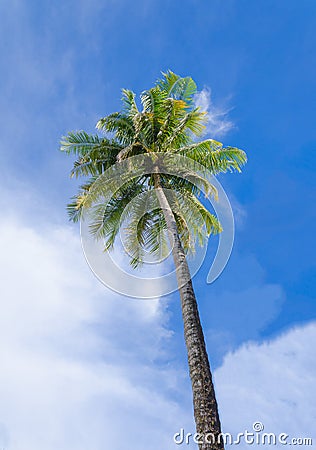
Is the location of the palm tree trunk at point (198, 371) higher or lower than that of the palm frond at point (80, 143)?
lower

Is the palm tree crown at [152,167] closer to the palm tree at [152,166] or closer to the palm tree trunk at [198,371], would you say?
the palm tree at [152,166]

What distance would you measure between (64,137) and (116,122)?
6.22 ft

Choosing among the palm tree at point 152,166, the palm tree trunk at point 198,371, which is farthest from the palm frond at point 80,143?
the palm tree trunk at point 198,371

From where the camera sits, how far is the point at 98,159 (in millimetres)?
13453

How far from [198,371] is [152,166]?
23.5ft

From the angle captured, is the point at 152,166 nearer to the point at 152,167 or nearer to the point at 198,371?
the point at 152,167

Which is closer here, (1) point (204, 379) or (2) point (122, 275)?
(1) point (204, 379)

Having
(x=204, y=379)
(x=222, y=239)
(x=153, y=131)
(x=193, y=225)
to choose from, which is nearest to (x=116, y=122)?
(x=153, y=131)

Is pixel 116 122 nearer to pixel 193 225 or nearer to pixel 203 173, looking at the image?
pixel 203 173

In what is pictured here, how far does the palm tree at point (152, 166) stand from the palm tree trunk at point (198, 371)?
11.6 feet

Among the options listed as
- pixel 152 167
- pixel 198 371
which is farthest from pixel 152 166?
pixel 198 371

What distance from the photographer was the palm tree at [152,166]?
41.9 ft

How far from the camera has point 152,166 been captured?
42.1ft

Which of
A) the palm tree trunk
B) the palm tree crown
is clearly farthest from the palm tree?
the palm tree trunk
